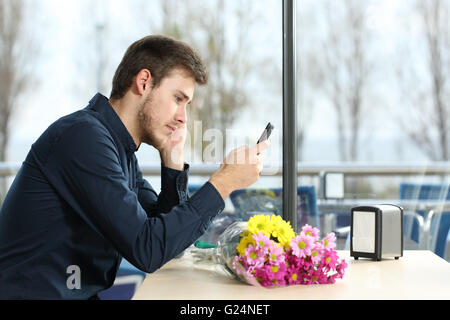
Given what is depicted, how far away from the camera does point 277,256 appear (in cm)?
124

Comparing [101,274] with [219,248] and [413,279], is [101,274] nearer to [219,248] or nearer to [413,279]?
[219,248]

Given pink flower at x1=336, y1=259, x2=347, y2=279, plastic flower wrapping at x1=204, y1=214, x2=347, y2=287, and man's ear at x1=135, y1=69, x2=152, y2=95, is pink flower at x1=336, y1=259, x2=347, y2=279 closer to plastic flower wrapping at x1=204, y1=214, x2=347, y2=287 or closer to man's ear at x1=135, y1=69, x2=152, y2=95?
plastic flower wrapping at x1=204, y1=214, x2=347, y2=287

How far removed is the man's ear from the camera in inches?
59.5

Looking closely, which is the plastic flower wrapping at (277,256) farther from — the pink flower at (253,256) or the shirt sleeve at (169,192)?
the shirt sleeve at (169,192)

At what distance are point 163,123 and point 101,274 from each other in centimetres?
44

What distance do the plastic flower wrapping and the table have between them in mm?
24

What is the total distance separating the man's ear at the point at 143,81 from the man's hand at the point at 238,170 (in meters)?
0.32

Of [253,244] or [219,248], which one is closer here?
[253,244]

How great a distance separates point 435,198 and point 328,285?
1.97 meters

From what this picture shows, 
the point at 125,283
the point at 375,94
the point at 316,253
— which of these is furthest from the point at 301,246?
the point at 375,94

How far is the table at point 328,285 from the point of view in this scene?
1.20m

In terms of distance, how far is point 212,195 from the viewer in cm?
132

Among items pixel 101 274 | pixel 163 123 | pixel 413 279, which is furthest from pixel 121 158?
pixel 413 279

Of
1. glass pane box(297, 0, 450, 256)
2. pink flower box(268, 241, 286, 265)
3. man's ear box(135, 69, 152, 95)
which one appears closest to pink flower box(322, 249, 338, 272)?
pink flower box(268, 241, 286, 265)
